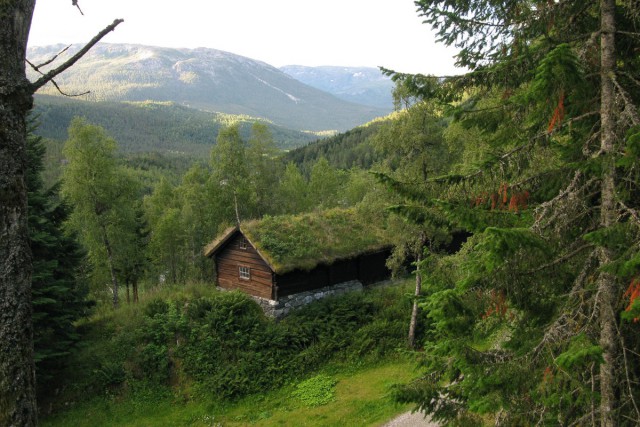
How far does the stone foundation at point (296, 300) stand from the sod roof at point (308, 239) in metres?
1.69

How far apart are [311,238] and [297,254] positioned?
1.82 metres

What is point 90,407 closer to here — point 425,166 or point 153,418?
point 153,418

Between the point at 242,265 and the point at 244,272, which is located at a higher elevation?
the point at 242,265

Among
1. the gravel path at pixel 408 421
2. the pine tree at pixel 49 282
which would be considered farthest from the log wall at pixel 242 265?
the gravel path at pixel 408 421

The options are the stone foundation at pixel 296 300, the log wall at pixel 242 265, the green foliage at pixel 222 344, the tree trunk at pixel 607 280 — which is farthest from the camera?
the log wall at pixel 242 265

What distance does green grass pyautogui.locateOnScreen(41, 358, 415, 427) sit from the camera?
Answer: 15.7 meters

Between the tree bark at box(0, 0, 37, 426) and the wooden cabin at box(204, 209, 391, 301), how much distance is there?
1792 centimetres

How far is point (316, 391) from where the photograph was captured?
57.5 feet

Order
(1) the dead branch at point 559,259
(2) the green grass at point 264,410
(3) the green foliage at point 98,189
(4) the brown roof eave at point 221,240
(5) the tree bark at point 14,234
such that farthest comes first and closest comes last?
(3) the green foliage at point 98,189 < (4) the brown roof eave at point 221,240 < (2) the green grass at point 264,410 < (1) the dead branch at point 559,259 < (5) the tree bark at point 14,234

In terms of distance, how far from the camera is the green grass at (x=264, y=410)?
15.7 m

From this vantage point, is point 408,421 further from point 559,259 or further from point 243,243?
point 243,243

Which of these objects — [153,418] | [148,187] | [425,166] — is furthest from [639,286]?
[148,187]

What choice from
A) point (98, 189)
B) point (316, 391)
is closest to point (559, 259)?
point (316, 391)

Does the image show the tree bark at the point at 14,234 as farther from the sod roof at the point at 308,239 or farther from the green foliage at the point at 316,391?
the sod roof at the point at 308,239
